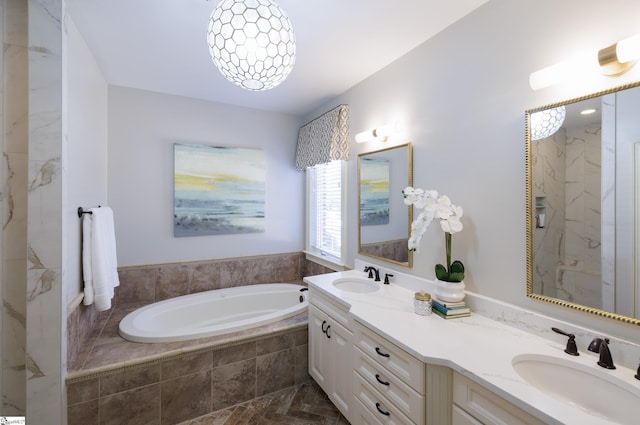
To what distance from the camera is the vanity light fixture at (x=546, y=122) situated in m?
1.23

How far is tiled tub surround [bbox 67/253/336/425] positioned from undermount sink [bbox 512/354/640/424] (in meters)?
1.57

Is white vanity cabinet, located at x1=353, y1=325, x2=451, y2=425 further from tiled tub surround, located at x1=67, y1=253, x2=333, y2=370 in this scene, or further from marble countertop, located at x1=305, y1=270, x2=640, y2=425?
tiled tub surround, located at x1=67, y1=253, x2=333, y2=370

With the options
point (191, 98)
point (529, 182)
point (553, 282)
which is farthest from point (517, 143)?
point (191, 98)

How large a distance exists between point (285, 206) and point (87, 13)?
2327mm

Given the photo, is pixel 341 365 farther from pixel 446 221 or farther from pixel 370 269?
pixel 446 221

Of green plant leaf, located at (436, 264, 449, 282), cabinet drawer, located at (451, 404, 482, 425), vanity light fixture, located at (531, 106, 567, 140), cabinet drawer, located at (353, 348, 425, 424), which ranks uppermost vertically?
vanity light fixture, located at (531, 106, 567, 140)

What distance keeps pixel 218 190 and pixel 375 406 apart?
8.09ft

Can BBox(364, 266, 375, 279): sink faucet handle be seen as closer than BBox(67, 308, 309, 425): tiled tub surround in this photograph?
No

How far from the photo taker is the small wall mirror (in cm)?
204

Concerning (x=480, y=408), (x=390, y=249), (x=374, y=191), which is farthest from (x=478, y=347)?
(x=374, y=191)

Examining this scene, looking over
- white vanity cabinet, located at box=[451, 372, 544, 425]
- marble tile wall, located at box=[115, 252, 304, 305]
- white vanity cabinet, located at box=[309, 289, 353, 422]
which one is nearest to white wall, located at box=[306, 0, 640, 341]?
white vanity cabinet, located at box=[451, 372, 544, 425]

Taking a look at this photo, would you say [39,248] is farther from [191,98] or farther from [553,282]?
[553,282]

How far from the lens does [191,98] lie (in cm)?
290

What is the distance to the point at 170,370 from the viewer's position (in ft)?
6.02
